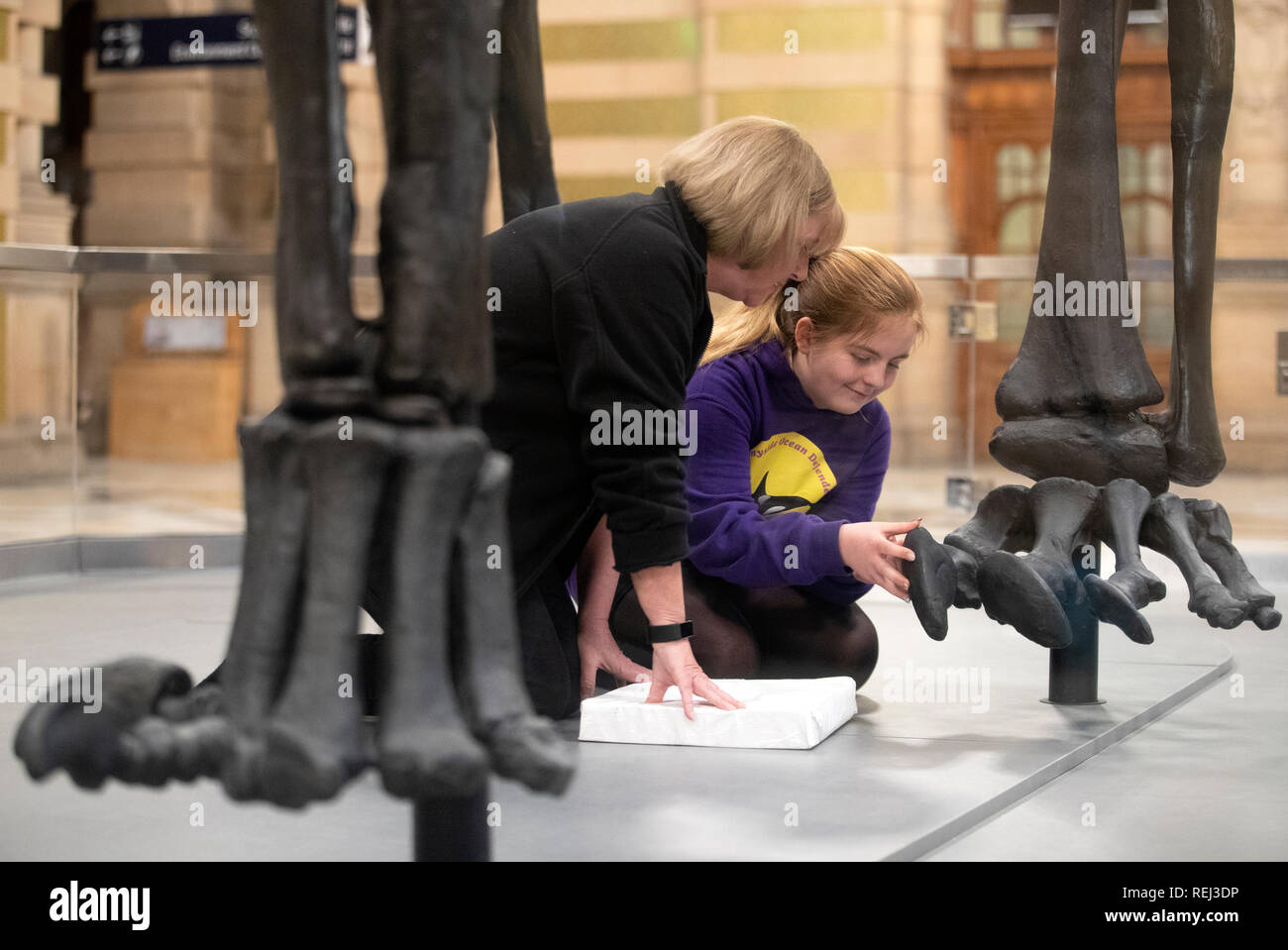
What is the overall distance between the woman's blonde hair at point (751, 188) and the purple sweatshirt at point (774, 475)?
460mm

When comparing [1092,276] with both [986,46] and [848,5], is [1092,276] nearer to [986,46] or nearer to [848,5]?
[848,5]

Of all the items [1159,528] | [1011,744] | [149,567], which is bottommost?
[149,567]

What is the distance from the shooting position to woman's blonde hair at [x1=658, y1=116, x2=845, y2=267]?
231 centimetres

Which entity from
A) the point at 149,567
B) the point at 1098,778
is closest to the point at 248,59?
the point at 149,567

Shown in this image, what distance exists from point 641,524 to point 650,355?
0.25m

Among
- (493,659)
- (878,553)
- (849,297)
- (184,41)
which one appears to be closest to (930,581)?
(878,553)

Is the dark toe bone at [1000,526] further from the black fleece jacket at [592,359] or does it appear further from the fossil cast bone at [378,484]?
the fossil cast bone at [378,484]

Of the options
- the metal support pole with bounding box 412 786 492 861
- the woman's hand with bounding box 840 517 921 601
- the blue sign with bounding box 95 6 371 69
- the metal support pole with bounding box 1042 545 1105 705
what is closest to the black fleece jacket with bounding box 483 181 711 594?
the woman's hand with bounding box 840 517 921 601

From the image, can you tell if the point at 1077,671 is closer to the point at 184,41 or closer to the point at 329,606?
the point at 329,606

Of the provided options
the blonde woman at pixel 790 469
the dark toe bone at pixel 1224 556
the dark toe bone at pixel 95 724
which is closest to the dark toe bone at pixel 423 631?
the dark toe bone at pixel 95 724

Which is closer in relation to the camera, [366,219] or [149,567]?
[149,567]

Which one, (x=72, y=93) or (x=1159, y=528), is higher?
(x=72, y=93)

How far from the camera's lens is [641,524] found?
6.49 feet

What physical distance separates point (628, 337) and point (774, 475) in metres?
0.85
